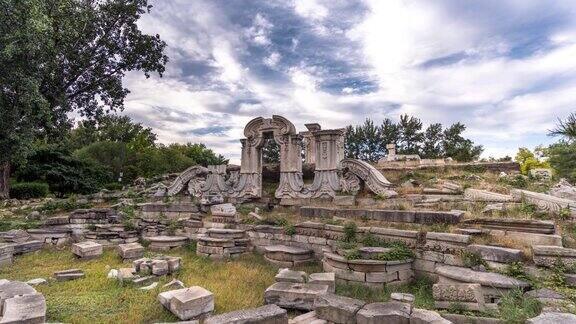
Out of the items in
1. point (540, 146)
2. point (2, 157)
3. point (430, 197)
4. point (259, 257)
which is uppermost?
point (540, 146)

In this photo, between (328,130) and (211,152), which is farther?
(211,152)

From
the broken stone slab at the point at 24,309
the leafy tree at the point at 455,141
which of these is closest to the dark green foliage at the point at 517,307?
the broken stone slab at the point at 24,309

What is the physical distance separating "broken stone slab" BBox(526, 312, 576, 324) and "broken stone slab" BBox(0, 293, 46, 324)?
5.45m

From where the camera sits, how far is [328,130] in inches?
364

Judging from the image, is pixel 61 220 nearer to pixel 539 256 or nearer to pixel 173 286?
pixel 173 286

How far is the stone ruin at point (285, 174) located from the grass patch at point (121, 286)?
2.54 m

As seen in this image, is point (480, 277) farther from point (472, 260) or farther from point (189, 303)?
point (189, 303)

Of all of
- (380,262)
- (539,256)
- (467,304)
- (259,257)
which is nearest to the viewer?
(467,304)

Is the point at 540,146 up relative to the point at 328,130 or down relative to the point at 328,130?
Answer: up

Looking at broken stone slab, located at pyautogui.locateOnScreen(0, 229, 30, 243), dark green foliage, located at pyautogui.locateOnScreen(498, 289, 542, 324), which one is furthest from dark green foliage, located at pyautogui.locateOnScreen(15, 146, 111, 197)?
dark green foliage, located at pyautogui.locateOnScreen(498, 289, 542, 324)

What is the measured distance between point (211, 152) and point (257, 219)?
116ft

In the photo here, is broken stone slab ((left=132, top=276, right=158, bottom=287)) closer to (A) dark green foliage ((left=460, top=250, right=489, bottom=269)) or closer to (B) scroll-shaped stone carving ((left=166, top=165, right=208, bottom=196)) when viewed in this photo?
(A) dark green foliage ((left=460, top=250, right=489, bottom=269))

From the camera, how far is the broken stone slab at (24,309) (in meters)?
3.76

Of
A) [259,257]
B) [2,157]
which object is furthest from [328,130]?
[2,157]
